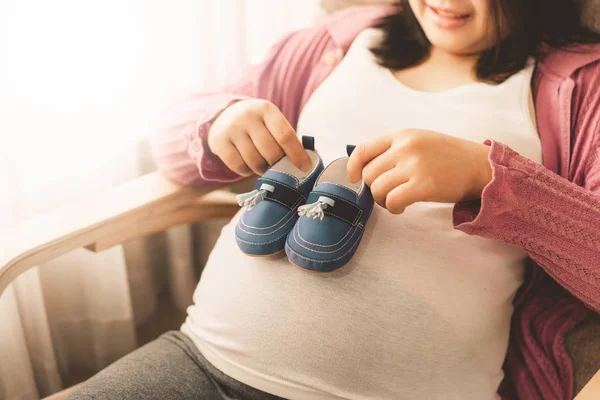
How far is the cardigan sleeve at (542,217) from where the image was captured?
693mm

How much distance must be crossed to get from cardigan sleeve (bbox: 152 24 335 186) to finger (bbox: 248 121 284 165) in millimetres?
88

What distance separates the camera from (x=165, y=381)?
0.79 meters

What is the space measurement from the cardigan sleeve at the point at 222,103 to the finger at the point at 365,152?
9.6 inches

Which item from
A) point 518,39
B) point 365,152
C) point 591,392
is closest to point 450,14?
point 518,39

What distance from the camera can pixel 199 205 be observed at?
3.36 feet

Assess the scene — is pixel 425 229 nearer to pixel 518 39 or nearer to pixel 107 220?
pixel 518 39

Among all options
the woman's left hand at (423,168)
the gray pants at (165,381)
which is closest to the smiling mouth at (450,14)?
the woman's left hand at (423,168)

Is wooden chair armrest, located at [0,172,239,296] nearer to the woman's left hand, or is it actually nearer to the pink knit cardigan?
the pink knit cardigan

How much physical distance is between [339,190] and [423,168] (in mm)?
117

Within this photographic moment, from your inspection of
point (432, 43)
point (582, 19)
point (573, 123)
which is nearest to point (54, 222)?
point (432, 43)

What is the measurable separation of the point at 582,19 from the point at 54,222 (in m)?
0.86

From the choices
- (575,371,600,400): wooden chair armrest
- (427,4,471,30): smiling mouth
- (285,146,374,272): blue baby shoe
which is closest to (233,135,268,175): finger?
(285,146,374,272): blue baby shoe

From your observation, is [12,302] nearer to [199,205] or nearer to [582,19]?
[199,205]

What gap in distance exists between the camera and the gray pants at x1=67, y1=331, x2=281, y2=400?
0.77 metres
